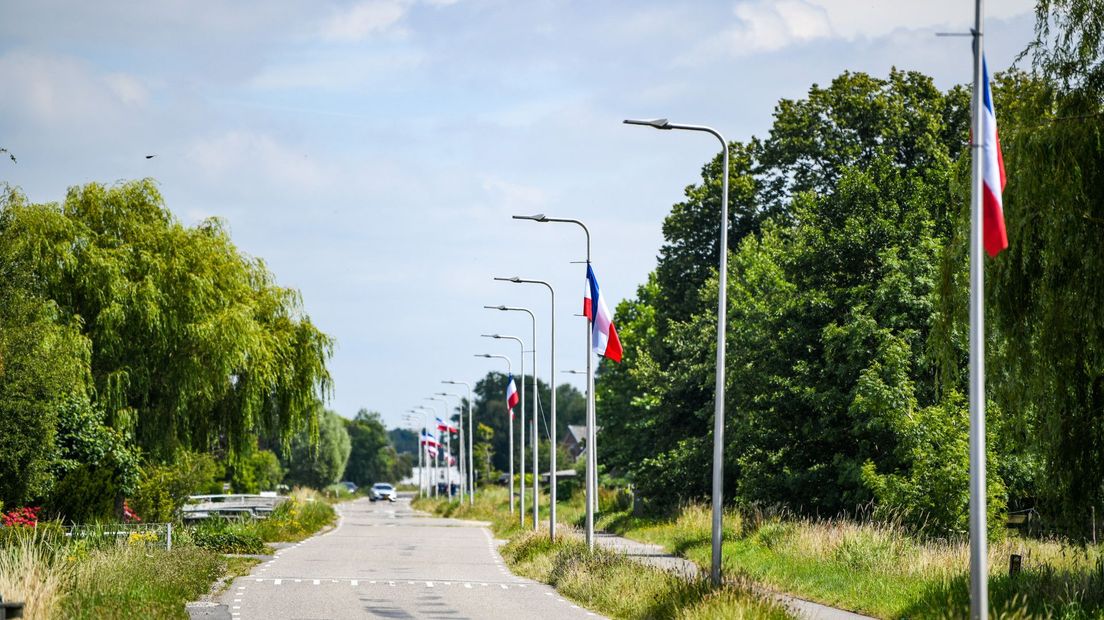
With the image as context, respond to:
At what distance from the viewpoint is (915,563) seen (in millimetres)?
24000

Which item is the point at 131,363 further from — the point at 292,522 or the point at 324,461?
the point at 324,461

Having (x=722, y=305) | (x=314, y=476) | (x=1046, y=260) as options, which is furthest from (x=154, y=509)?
(x=314, y=476)

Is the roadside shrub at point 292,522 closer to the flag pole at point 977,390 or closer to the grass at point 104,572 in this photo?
the grass at point 104,572

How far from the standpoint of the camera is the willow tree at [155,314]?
33.9 metres

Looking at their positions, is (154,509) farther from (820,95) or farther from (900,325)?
(820,95)

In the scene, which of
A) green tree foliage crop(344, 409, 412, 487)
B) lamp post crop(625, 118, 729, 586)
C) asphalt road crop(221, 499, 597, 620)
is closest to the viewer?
lamp post crop(625, 118, 729, 586)

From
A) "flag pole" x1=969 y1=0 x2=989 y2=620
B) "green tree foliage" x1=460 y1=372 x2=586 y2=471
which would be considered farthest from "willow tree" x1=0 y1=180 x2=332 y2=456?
"green tree foliage" x1=460 y1=372 x2=586 y2=471

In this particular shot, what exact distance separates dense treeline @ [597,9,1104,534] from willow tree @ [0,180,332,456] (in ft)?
46.0

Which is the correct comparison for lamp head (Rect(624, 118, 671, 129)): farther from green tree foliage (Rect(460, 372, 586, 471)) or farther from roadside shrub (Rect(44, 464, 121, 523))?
green tree foliage (Rect(460, 372, 586, 471))

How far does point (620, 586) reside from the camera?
21188mm

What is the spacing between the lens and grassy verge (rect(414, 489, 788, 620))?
52.7 ft

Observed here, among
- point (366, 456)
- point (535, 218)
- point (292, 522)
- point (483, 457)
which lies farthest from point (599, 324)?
point (366, 456)

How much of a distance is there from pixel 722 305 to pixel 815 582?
729 centimetres

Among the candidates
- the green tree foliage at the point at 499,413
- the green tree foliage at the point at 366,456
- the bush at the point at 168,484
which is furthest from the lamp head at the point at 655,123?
the green tree foliage at the point at 366,456
